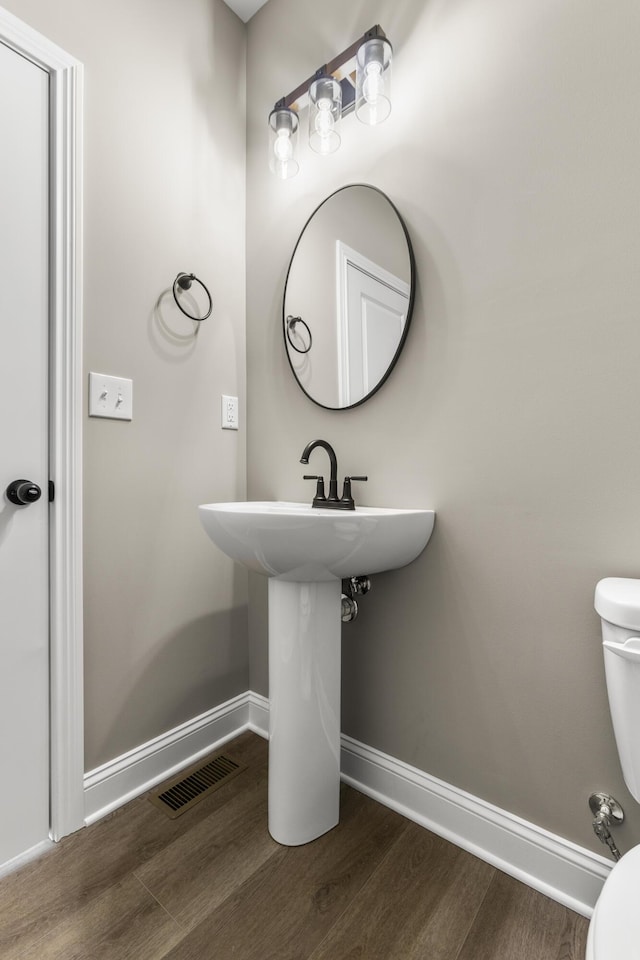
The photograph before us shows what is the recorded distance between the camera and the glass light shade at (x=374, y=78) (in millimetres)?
1258

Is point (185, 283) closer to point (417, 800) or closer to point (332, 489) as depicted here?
point (332, 489)

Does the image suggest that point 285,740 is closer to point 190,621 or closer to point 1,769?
point 190,621

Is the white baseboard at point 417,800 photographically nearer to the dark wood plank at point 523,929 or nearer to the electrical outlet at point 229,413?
the dark wood plank at point 523,929

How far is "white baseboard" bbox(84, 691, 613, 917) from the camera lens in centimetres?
103

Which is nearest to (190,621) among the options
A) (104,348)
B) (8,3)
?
(104,348)

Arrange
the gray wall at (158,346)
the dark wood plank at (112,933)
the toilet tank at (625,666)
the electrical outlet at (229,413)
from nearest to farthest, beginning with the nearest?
the toilet tank at (625,666) → the dark wood plank at (112,933) → the gray wall at (158,346) → the electrical outlet at (229,413)

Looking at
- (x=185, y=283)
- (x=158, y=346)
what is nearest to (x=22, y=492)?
(x=158, y=346)

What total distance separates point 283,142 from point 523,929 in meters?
2.07

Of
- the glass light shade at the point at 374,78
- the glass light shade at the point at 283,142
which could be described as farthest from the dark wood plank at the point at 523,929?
the glass light shade at the point at 283,142

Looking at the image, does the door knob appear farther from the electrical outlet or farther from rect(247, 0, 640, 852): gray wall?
rect(247, 0, 640, 852): gray wall

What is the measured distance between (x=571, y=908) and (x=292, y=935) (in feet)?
1.92

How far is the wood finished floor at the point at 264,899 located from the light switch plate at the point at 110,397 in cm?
108

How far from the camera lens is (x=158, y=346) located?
1.44 meters

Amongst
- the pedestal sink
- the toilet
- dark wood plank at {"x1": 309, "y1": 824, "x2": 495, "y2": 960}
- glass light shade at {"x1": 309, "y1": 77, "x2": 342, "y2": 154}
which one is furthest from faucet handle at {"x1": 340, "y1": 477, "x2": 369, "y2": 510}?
glass light shade at {"x1": 309, "y1": 77, "x2": 342, "y2": 154}
